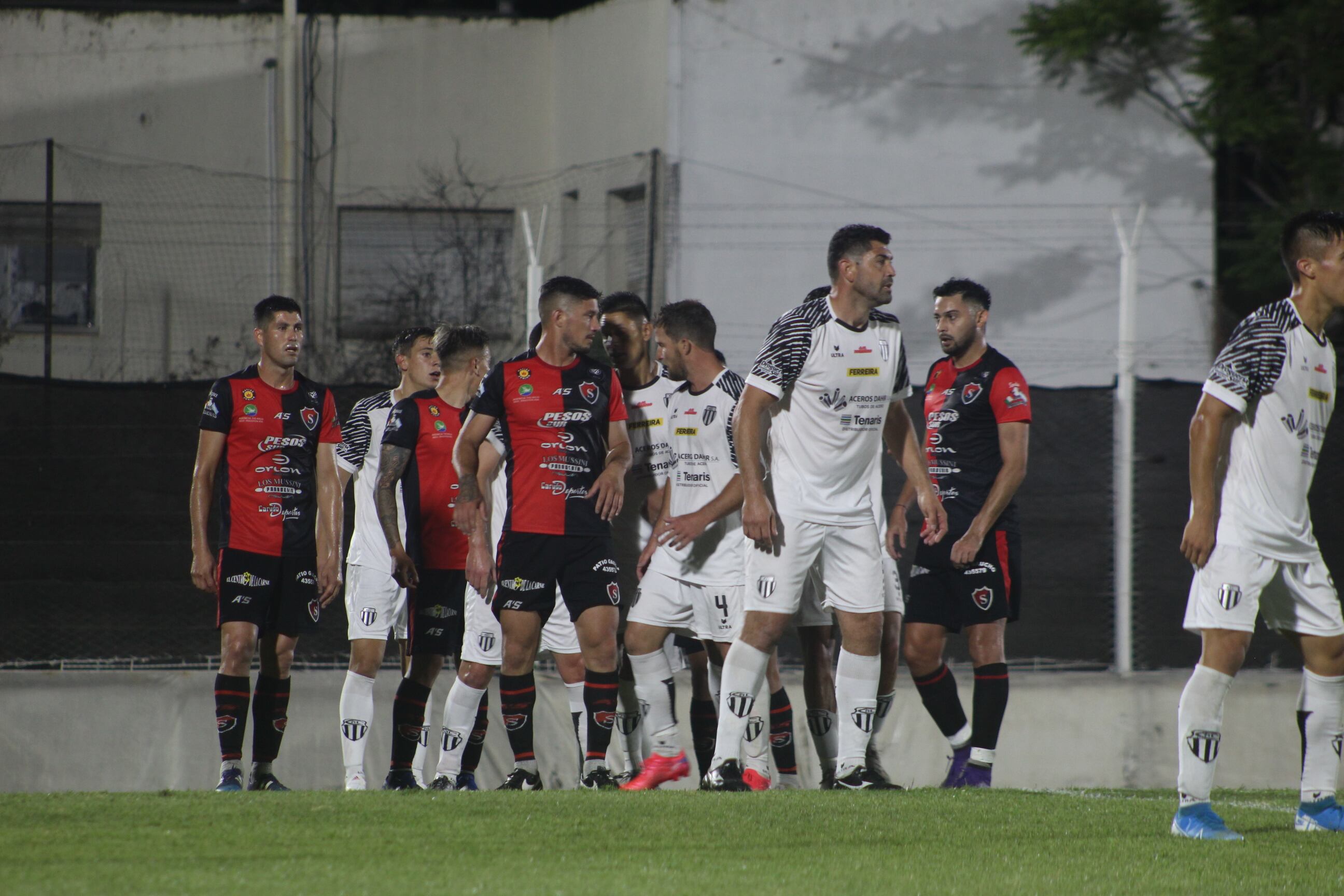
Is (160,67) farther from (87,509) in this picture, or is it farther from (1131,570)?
(1131,570)

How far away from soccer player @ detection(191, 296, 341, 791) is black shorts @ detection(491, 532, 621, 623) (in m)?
1.12

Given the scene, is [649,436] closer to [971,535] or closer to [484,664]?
[484,664]

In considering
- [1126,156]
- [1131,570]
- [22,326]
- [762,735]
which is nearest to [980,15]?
[1126,156]

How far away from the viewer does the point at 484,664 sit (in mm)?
6992

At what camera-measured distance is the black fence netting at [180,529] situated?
28.4 ft

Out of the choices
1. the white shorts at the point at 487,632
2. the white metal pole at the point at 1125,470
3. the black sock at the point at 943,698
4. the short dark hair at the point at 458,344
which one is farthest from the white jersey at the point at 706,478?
the white metal pole at the point at 1125,470

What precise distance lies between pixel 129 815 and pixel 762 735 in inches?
104

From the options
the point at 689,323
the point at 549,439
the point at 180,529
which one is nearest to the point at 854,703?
the point at 549,439

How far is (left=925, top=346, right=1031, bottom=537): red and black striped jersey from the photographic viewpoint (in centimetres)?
674

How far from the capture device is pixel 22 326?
1125 cm

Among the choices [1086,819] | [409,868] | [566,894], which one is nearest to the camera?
[566,894]

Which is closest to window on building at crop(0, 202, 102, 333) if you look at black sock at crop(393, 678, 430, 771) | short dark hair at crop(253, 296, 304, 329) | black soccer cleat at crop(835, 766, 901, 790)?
short dark hair at crop(253, 296, 304, 329)

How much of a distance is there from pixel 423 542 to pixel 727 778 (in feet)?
6.78

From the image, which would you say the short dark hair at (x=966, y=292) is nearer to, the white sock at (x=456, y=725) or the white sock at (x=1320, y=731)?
the white sock at (x=1320, y=731)
